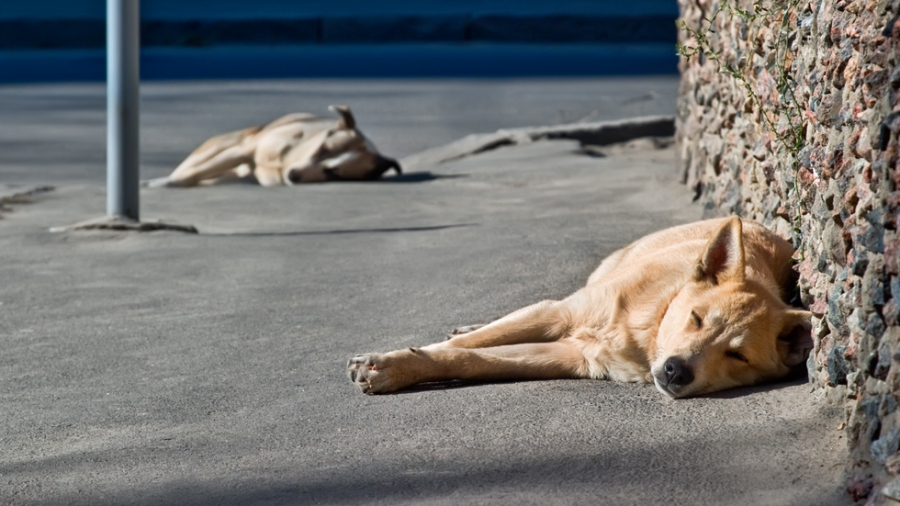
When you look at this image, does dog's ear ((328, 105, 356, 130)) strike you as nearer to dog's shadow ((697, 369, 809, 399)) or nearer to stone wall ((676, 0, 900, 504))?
stone wall ((676, 0, 900, 504))

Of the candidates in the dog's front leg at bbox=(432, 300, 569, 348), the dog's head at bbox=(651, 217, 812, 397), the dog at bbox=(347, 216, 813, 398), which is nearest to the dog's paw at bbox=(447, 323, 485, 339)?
the dog at bbox=(347, 216, 813, 398)

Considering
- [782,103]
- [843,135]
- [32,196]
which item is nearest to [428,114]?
[32,196]

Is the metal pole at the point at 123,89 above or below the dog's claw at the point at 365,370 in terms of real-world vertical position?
above

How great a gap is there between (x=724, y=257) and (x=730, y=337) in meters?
0.42

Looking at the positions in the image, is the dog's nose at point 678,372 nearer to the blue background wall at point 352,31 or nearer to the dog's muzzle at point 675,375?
the dog's muzzle at point 675,375

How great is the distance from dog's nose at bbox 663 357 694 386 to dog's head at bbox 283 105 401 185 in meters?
6.74

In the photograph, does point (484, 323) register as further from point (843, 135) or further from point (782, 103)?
point (843, 135)

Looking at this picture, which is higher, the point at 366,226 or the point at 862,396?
the point at 862,396

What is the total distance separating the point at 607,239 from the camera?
6.75 metres

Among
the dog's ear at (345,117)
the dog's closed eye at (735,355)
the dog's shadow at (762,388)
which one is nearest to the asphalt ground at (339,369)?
the dog's shadow at (762,388)

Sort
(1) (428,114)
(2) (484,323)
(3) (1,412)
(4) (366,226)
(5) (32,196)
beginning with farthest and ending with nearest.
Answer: (1) (428,114) < (5) (32,196) < (4) (366,226) < (2) (484,323) < (3) (1,412)

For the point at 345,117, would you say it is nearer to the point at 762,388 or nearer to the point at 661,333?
the point at 661,333

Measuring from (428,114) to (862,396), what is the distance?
1263cm

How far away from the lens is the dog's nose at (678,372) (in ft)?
13.1
